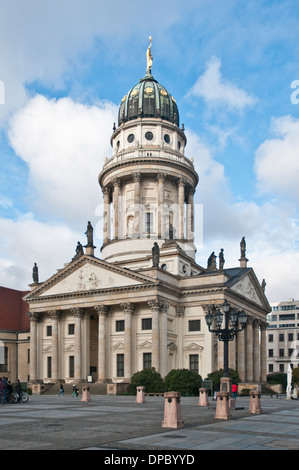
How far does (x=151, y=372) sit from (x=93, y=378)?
1360 cm

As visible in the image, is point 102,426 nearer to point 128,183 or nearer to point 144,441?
point 144,441

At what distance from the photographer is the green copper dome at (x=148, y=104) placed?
7900cm

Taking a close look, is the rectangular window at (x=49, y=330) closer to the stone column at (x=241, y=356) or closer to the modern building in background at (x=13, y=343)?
the modern building in background at (x=13, y=343)

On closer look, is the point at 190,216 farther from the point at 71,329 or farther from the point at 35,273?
the point at 71,329

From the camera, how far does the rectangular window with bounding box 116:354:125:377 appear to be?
60.9 metres

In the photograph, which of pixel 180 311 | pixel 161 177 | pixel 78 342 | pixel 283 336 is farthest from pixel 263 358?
pixel 283 336

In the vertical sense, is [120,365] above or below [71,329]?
below

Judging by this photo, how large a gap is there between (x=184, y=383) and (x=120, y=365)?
45.9ft

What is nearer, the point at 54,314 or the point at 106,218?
the point at 54,314

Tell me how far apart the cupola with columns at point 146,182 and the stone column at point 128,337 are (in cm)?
976

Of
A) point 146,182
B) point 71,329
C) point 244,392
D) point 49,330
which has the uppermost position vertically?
point 146,182

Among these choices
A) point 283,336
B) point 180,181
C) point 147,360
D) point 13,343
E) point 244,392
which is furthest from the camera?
point 283,336

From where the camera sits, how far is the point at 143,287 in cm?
5872

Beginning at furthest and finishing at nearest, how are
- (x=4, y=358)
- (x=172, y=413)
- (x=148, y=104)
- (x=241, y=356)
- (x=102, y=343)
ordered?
(x=148, y=104), (x=4, y=358), (x=241, y=356), (x=102, y=343), (x=172, y=413)
